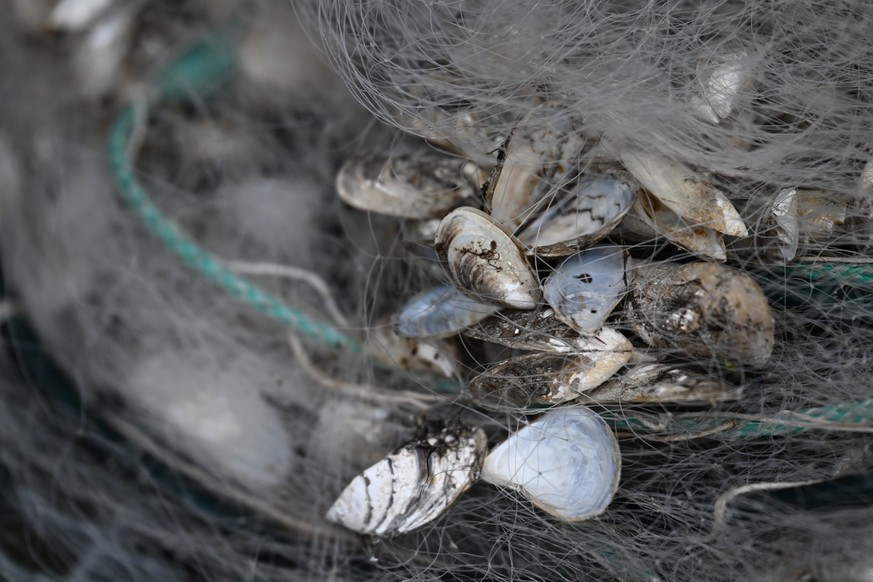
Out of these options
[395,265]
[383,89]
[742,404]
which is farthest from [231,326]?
[742,404]

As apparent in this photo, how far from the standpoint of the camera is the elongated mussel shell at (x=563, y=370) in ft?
2.19

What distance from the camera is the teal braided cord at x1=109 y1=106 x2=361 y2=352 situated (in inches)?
35.9

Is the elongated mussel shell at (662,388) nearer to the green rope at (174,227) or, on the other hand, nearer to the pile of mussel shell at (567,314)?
the pile of mussel shell at (567,314)

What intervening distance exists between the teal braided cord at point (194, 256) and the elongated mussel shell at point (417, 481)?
0.19 metres

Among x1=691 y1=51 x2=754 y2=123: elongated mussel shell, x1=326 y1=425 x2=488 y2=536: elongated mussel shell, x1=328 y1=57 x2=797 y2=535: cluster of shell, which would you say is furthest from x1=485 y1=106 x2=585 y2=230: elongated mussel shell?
x1=326 y1=425 x2=488 y2=536: elongated mussel shell

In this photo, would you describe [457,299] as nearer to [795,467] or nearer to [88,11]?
[795,467]

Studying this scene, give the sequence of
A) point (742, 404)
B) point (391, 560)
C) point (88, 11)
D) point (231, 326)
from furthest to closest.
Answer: point (88, 11) < point (231, 326) < point (391, 560) < point (742, 404)

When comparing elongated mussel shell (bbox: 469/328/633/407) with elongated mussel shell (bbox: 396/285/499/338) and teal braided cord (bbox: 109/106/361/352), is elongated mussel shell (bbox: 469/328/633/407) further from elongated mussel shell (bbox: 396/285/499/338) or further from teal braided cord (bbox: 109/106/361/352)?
teal braided cord (bbox: 109/106/361/352)

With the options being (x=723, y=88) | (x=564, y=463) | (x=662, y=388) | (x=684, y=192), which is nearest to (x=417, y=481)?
(x=564, y=463)

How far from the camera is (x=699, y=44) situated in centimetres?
77

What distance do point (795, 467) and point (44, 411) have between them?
99 centimetres

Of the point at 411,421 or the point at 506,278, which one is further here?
the point at 411,421

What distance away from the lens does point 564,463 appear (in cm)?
71

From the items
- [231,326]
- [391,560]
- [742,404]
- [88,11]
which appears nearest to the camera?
[742,404]
